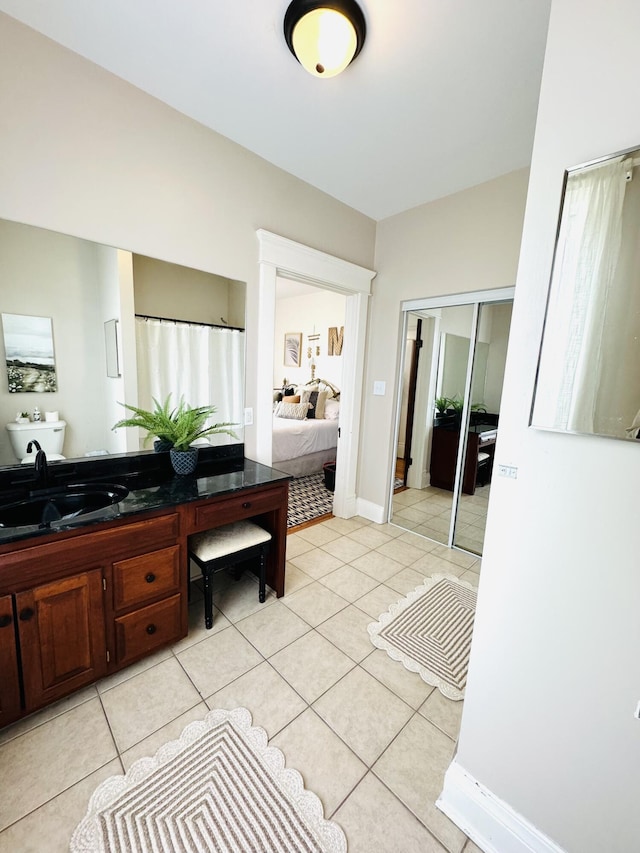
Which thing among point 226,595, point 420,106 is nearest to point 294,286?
point 420,106

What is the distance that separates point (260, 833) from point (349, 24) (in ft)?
9.50

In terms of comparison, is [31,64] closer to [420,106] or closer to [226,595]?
[420,106]

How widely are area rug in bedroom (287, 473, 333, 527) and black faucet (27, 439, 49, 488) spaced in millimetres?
1811

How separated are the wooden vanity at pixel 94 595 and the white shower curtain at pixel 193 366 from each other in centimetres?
64

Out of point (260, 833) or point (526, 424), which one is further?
point (260, 833)

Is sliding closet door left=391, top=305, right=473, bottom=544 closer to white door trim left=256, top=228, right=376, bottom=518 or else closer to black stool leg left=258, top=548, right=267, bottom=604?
white door trim left=256, top=228, right=376, bottom=518

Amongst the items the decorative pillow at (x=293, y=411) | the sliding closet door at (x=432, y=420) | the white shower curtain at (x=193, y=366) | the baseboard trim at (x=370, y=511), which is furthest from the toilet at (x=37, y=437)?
the decorative pillow at (x=293, y=411)

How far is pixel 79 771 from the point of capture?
121 centimetres

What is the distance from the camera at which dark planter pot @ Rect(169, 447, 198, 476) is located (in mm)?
1960

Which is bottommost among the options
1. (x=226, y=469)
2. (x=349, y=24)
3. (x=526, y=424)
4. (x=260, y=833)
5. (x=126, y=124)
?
(x=260, y=833)

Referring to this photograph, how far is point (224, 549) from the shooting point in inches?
73.4

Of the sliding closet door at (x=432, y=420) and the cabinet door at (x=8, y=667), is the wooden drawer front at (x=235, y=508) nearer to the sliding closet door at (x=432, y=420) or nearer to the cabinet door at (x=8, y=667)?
the cabinet door at (x=8, y=667)

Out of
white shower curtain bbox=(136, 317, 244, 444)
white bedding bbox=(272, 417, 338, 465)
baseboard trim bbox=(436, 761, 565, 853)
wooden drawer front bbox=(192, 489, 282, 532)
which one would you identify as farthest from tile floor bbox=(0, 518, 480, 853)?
white bedding bbox=(272, 417, 338, 465)

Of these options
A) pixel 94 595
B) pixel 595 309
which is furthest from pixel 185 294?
pixel 595 309
